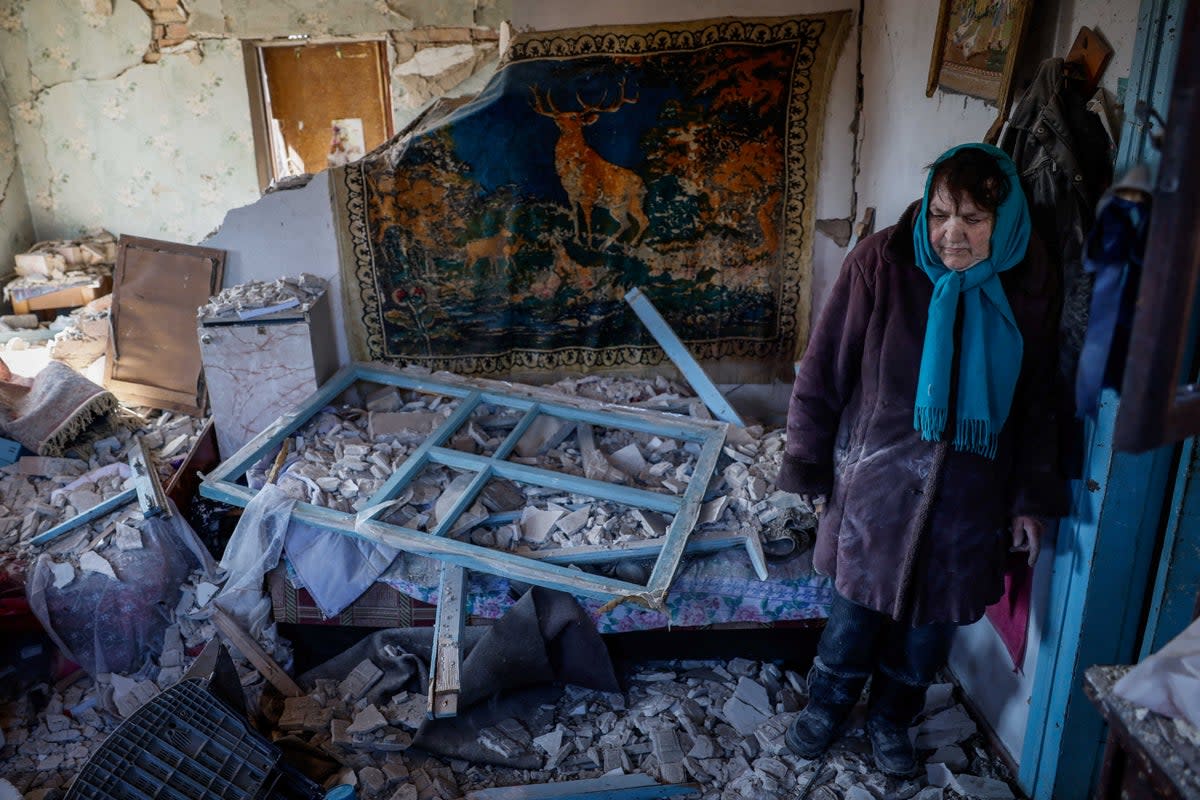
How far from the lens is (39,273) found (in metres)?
6.71

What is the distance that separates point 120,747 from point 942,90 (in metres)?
3.11

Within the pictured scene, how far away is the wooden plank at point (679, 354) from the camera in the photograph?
3949 millimetres

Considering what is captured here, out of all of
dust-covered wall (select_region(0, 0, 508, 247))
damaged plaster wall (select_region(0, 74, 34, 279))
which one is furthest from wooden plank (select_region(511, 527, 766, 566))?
damaged plaster wall (select_region(0, 74, 34, 279))

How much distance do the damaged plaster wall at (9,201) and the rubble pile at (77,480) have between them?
3.53 m

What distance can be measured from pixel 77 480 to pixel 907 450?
3378 millimetres

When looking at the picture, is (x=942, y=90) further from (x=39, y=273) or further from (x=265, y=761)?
(x=39, y=273)

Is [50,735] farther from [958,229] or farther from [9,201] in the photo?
[9,201]

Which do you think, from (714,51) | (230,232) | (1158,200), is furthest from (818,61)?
(1158,200)

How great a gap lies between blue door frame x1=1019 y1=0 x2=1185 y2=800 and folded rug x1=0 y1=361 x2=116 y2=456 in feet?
13.0

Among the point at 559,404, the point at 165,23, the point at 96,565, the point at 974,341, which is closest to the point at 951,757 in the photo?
the point at 974,341

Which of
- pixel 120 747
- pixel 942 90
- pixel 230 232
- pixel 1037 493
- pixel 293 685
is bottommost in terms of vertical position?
pixel 293 685

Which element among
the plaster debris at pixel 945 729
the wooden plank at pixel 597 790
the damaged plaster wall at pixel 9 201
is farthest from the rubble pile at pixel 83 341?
the plaster debris at pixel 945 729

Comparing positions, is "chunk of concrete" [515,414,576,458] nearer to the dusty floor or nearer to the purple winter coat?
the dusty floor

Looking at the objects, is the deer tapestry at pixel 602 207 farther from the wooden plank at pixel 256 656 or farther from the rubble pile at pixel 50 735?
the rubble pile at pixel 50 735
